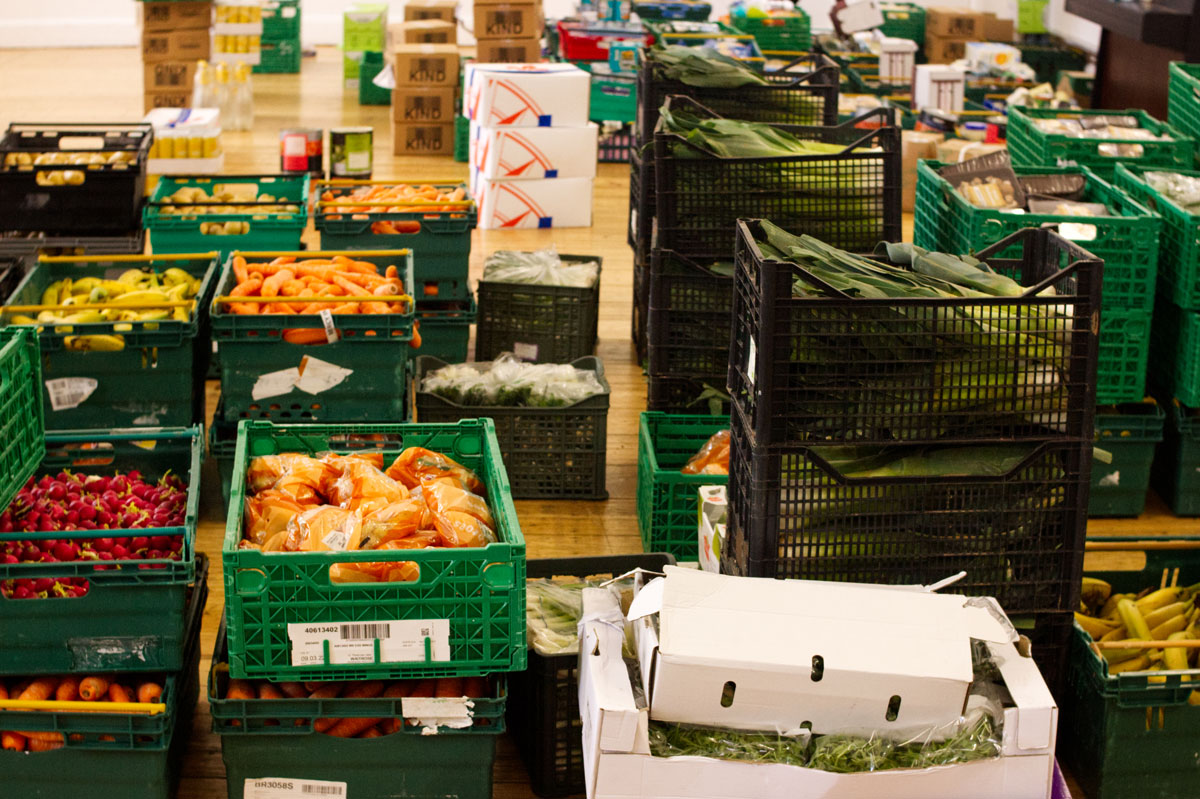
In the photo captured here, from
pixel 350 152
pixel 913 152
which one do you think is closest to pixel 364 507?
pixel 350 152

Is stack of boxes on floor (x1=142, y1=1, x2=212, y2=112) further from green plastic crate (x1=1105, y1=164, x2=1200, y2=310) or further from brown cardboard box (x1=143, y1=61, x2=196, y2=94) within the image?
green plastic crate (x1=1105, y1=164, x2=1200, y2=310)

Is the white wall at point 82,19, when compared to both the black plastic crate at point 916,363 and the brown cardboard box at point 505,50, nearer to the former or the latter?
the brown cardboard box at point 505,50

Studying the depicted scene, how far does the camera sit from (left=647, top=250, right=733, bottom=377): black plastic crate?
180 inches

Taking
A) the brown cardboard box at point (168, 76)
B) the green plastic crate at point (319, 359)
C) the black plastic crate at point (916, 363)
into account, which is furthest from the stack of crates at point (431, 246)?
the brown cardboard box at point (168, 76)

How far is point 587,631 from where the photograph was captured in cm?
260

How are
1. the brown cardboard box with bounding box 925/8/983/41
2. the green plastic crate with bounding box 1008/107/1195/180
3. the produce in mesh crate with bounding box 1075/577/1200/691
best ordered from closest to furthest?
the produce in mesh crate with bounding box 1075/577/1200/691 < the green plastic crate with bounding box 1008/107/1195/180 < the brown cardboard box with bounding box 925/8/983/41

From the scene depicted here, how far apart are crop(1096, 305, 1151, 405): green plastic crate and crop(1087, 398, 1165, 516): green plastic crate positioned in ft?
0.33

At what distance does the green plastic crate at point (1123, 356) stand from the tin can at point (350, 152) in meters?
5.31

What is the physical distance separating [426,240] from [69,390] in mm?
1696

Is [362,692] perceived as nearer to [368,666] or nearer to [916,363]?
[368,666]

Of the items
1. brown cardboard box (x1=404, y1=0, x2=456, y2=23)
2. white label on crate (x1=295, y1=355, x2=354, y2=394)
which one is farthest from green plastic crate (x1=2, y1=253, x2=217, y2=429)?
brown cardboard box (x1=404, y1=0, x2=456, y2=23)

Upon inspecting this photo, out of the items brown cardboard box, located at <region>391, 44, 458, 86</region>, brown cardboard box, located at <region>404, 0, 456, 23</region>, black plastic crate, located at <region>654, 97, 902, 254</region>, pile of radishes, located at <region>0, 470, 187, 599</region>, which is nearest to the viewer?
pile of radishes, located at <region>0, 470, 187, 599</region>

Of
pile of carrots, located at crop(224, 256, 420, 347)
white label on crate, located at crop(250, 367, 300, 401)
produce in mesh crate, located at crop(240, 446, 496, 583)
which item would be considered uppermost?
pile of carrots, located at crop(224, 256, 420, 347)

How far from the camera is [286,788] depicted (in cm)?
295
